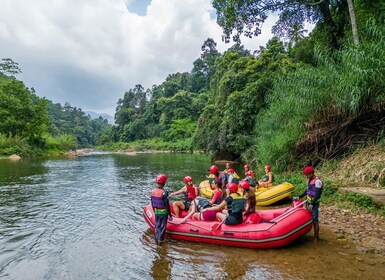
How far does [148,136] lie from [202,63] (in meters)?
24.1

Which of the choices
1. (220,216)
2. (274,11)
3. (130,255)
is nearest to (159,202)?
(130,255)

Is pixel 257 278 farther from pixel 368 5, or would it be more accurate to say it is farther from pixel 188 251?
pixel 368 5

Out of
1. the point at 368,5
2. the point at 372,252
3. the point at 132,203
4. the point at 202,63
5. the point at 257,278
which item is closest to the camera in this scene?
the point at 257,278

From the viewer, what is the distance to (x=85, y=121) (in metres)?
91.7

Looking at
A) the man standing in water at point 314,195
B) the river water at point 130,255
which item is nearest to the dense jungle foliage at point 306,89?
the man standing in water at point 314,195

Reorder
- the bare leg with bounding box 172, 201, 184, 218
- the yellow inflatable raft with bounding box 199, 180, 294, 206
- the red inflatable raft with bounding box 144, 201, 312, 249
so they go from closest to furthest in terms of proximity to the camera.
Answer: the red inflatable raft with bounding box 144, 201, 312, 249
the bare leg with bounding box 172, 201, 184, 218
the yellow inflatable raft with bounding box 199, 180, 294, 206

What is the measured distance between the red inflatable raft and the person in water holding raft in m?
0.41

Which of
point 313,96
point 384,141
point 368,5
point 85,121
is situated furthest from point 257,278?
point 85,121

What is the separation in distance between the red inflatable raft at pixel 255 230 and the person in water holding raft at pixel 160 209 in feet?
1.34

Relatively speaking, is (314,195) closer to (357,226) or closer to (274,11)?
(357,226)

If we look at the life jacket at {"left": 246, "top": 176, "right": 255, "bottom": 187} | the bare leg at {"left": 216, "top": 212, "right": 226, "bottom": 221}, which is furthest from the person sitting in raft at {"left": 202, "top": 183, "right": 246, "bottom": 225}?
the life jacket at {"left": 246, "top": 176, "right": 255, "bottom": 187}

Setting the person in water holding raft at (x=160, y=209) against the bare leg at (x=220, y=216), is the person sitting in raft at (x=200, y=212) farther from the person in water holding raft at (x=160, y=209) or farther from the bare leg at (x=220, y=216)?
the person in water holding raft at (x=160, y=209)

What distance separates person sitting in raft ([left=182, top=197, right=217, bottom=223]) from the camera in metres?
6.71

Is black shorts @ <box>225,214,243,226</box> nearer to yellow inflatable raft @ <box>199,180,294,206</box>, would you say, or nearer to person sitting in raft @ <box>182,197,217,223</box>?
person sitting in raft @ <box>182,197,217,223</box>
